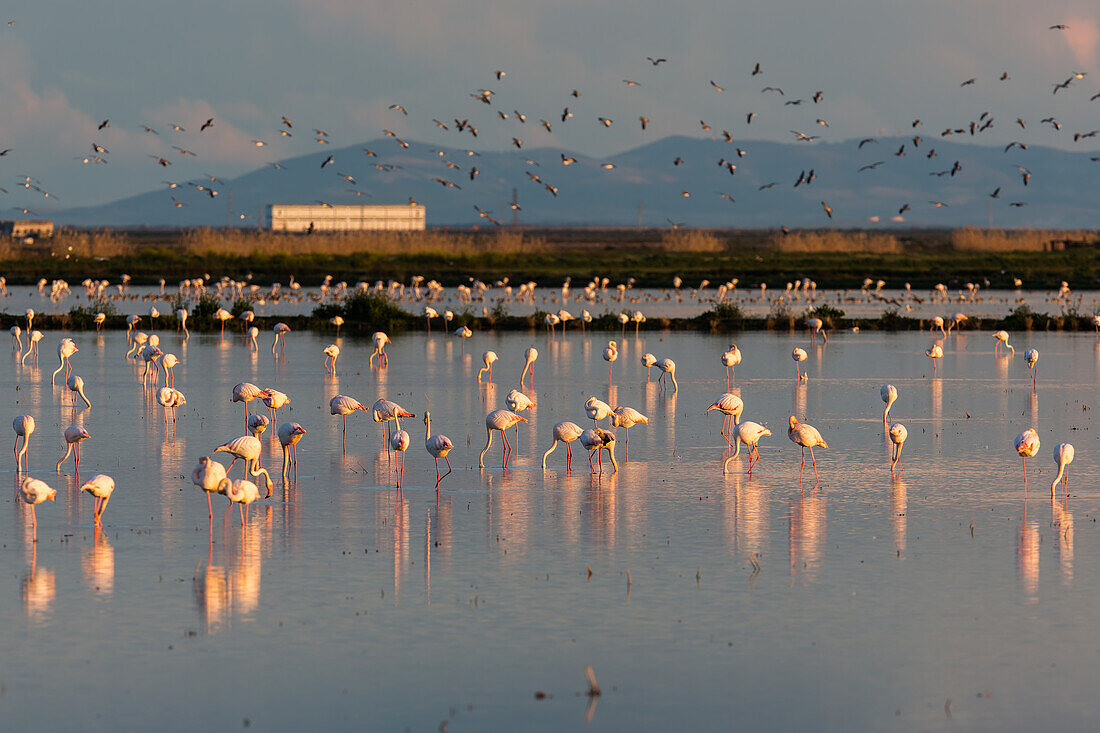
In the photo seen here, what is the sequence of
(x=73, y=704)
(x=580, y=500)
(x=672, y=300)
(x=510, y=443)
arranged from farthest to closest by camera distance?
(x=672, y=300)
(x=510, y=443)
(x=580, y=500)
(x=73, y=704)

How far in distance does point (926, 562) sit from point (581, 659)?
3.74 metres

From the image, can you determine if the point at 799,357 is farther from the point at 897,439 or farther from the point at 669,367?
the point at 897,439

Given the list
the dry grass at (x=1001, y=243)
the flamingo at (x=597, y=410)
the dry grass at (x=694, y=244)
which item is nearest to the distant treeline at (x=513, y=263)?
the dry grass at (x=694, y=244)

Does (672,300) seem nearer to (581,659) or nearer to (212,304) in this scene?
(212,304)

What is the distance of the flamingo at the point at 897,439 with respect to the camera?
1570 cm

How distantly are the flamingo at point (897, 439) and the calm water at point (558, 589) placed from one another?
0.20 meters

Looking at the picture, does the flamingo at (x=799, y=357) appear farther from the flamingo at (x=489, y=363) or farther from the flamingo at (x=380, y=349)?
the flamingo at (x=380, y=349)

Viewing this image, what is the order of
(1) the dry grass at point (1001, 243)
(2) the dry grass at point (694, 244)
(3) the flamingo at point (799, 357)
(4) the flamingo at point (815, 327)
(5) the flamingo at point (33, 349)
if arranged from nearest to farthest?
(3) the flamingo at point (799, 357), (5) the flamingo at point (33, 349), (4) the flamingo at point (815, 327), (1) the dry grass at point (1001, 243), (2) the dry grass at point (694, 244)

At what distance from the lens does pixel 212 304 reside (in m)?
40.5

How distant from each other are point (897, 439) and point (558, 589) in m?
6.24

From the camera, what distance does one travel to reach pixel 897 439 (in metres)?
15.7

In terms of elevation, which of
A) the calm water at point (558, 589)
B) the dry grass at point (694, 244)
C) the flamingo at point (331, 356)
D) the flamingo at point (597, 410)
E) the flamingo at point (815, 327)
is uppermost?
the dry grass at point (694, 244)

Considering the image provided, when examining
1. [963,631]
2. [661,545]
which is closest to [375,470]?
[661,545]

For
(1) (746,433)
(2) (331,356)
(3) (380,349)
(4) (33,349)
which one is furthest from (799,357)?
(4) (33,349)
